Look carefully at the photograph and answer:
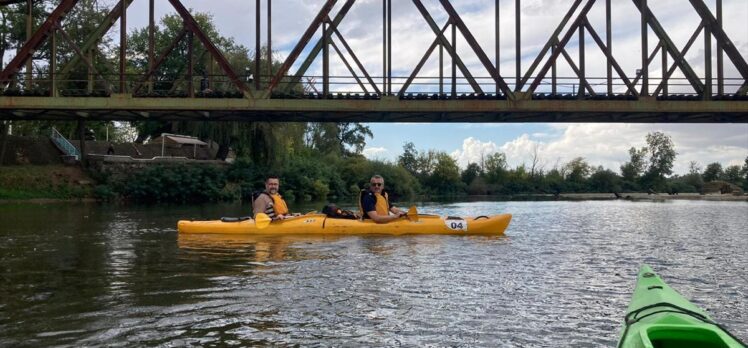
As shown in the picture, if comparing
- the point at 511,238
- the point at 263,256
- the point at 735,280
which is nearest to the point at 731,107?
the point at 511,238

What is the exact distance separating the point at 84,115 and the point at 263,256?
1888cm

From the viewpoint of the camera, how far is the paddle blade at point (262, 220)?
15625mm

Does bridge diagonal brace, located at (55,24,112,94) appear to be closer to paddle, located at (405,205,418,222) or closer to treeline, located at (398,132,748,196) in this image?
paddle, located at (405,205,418,222)

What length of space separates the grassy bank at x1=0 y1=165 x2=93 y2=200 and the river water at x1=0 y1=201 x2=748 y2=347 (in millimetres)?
20692

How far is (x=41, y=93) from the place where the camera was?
26250mm

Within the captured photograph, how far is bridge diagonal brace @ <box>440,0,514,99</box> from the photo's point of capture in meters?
24.5

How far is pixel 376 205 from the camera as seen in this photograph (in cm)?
1620

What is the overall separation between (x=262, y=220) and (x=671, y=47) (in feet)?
62.6

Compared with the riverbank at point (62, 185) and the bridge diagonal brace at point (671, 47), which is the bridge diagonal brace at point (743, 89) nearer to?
the bridge diagonal brace at point (671, 47)

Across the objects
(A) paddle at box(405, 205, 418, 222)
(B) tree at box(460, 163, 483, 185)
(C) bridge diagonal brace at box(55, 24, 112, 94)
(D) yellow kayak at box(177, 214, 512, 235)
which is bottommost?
(D) yellow kayak at box(177, 214, 512, 235)

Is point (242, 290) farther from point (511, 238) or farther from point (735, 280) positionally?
point (511, 238)

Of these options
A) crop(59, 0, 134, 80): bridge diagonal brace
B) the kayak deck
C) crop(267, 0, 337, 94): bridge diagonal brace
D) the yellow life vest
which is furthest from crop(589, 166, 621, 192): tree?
the kayak deck

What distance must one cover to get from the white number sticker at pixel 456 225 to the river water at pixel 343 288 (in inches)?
17.2

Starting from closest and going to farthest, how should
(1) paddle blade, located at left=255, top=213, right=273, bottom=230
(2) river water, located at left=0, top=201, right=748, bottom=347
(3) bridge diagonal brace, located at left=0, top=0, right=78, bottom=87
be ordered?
(2) river water, located at left=0, top=201, right=748, bottom=347 → (1) paddle blade, located at left=255, top=213, right=273, bottom=230 → (3) bridge diagonal brace, located at left=0, top=0, right=78, bottom=87
